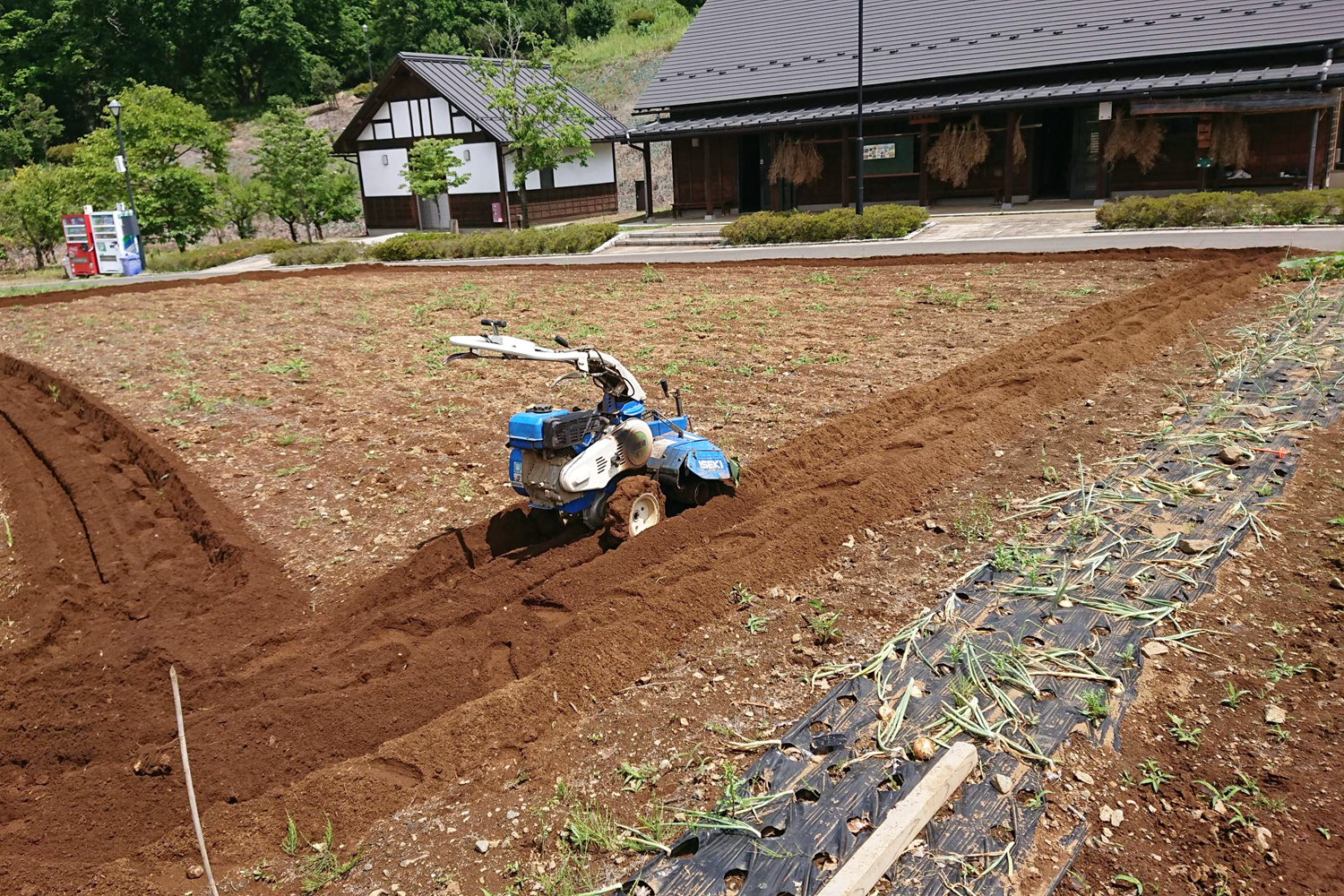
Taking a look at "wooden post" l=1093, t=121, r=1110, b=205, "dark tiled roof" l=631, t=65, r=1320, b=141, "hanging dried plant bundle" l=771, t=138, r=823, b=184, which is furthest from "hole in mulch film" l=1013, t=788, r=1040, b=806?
"hanging dried plant bundle" l=771, t=138, r=823, b=184

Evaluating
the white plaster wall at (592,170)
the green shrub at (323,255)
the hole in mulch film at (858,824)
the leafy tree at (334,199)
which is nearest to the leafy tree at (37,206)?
the leafy tree at (334,199)

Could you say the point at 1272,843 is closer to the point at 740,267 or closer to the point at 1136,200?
the point at 740,267

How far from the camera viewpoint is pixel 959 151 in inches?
1077

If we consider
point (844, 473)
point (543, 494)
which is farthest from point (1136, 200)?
point (543, 494)

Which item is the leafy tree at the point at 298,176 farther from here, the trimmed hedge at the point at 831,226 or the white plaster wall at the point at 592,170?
the trimmed hedge at the point at 831,226

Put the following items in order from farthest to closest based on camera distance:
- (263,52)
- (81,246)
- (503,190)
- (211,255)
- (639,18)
Result: (263,52) < (639,18) < (503,190) < (211,255) < (81,246)

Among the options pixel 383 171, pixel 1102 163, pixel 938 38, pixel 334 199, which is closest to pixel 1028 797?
pixel 1102 163

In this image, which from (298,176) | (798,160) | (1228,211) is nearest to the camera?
(1228,211)

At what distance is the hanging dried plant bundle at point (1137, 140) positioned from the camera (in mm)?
24578

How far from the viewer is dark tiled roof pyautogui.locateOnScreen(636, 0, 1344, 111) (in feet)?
79.5

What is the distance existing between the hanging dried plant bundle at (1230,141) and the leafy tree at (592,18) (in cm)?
4449

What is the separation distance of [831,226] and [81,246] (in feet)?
78.6

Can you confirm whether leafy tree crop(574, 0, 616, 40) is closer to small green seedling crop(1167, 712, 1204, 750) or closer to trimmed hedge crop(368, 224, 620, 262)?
trimmed hedge crop(368, 224, 620, 262)

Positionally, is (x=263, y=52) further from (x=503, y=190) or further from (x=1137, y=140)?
(x=1137, y=140)
